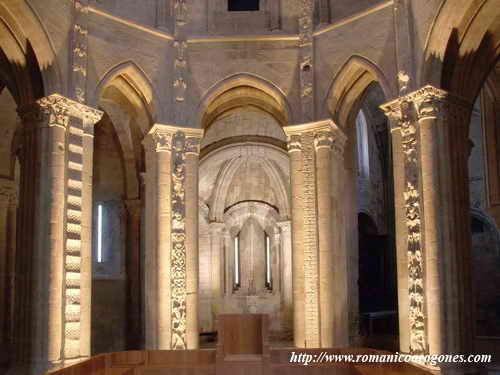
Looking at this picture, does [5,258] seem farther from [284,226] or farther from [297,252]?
[284,226]

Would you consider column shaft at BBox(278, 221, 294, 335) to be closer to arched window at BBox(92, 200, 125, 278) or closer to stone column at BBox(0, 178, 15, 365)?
arched window at BBox(92, 200, 125, 278)

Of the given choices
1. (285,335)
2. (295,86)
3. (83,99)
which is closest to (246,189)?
(285,335)

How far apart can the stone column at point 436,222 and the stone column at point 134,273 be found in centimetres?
960

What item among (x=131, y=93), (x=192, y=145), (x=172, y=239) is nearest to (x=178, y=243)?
(x=172, y=239)

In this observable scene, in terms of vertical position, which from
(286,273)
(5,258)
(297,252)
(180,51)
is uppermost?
(180,51)

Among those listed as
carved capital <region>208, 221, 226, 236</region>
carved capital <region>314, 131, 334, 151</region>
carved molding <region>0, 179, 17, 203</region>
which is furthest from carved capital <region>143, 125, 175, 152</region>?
carved capital <region>208, 221, 226, 236</region>

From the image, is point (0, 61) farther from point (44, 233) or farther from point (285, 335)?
point (285, 335)

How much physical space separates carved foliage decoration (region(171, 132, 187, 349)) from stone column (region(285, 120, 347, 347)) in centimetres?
245

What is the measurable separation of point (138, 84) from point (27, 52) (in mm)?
2780

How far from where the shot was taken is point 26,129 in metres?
12.2

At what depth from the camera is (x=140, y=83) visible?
1426 cm

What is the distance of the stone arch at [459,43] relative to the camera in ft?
38.2

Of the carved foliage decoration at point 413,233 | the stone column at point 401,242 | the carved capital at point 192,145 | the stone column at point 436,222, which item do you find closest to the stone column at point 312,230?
the stone column at point 401,242

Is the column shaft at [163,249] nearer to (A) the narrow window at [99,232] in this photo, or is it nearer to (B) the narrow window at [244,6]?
(B) the narrow window at [244,6]
